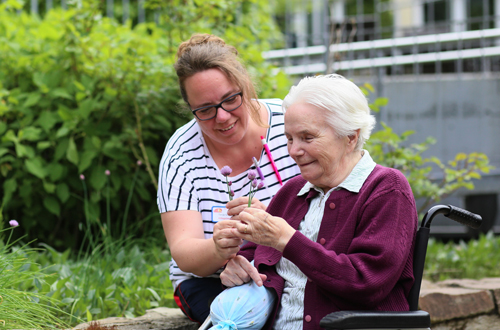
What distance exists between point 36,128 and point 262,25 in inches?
83.2

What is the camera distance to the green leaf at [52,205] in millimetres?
4422

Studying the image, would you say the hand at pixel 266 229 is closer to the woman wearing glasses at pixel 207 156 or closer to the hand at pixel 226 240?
the hand at pixel 226 240

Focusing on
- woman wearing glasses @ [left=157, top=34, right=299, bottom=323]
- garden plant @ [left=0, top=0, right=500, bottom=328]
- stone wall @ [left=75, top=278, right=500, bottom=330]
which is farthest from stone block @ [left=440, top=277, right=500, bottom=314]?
woman wearing glasses @ [left=157, top=34, right=299, bottom=323]

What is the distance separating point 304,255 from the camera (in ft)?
6.47

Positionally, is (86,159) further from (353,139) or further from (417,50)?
(417,50)

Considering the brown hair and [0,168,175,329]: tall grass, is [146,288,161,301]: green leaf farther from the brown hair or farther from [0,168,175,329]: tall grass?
the brown hair

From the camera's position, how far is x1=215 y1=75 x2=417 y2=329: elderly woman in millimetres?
1960

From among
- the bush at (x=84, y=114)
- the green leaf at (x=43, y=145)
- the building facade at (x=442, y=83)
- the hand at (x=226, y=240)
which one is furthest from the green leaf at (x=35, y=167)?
the building facade at (x=442, y=83)

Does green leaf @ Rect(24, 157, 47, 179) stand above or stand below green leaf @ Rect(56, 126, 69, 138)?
below

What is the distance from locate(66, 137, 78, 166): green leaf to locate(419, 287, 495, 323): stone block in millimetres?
2687

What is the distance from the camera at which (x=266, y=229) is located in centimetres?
201

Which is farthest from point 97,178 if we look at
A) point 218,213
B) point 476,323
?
point 476,323

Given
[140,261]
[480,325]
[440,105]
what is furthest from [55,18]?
[440,105]

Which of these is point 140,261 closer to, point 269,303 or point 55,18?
point 269,303
